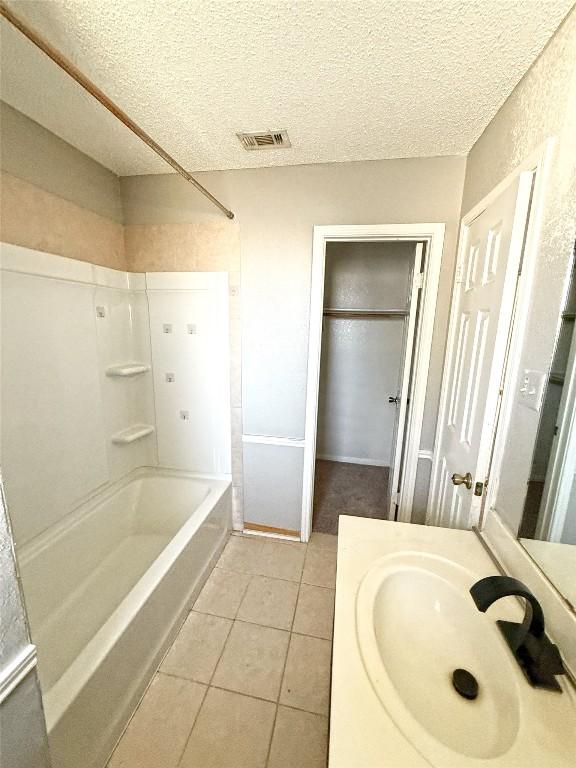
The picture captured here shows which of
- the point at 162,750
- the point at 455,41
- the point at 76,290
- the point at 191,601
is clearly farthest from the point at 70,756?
the point at 455,41

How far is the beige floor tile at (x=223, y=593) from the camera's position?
5.32 ft

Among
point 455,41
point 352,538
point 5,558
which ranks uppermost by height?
point 455,41

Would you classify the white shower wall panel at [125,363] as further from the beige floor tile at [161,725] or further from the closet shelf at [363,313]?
the closet shelf at [363,313]

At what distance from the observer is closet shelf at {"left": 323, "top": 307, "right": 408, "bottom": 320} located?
2.99 m

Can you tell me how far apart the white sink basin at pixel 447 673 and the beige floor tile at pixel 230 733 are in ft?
2.74

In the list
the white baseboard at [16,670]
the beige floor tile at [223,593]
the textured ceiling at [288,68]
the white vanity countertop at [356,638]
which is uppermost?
the textured ceiling at [288,68]

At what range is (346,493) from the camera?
2779 mm

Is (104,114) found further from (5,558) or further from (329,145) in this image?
(5,558)

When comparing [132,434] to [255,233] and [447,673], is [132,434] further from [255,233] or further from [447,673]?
[447,673]

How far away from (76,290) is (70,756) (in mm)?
1868

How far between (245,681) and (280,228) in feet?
7.43

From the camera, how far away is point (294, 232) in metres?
1.77

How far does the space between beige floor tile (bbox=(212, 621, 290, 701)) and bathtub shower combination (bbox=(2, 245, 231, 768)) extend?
29 centimetres

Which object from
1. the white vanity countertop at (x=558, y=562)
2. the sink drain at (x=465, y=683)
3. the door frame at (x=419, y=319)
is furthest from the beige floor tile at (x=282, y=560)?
the white vanity countertop at (x=558, y=562)
